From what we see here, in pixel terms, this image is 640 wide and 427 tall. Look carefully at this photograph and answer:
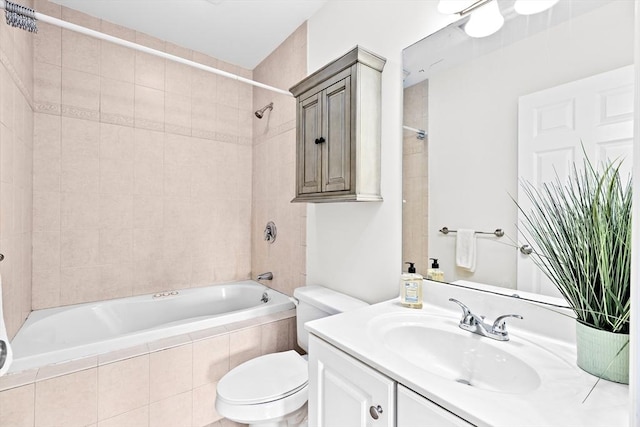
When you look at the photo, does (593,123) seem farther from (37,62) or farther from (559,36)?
(37,62)

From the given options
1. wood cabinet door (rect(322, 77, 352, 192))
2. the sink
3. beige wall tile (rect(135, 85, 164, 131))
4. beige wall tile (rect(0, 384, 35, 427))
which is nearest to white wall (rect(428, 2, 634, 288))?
the sink

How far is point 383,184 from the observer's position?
5.08 ft

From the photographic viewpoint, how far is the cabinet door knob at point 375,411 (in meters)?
0.82

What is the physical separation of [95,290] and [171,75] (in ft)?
5.54

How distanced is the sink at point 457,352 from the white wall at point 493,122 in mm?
242

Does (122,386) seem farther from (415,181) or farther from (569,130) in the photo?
(569,130)

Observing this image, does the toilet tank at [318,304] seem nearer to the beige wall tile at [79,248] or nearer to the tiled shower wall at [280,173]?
the tiled shower wall at [280,173]

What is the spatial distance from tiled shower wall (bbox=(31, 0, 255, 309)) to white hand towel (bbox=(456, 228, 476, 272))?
80.4 inches

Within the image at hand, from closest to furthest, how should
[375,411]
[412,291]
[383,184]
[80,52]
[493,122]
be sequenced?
[375,411] → [493,122] → [412,291] → [383,184] → [80,52]

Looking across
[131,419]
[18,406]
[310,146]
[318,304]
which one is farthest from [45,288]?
[310,146]

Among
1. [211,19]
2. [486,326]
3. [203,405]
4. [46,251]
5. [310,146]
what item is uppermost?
[211,19]

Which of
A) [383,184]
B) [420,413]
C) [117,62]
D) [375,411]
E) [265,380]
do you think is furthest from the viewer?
[117,62]

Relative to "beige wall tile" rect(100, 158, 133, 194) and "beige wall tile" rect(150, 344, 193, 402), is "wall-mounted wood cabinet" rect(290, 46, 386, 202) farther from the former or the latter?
"beige wall tile" rect(100, 158, 133, 194)

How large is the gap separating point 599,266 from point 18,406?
2.02 m
